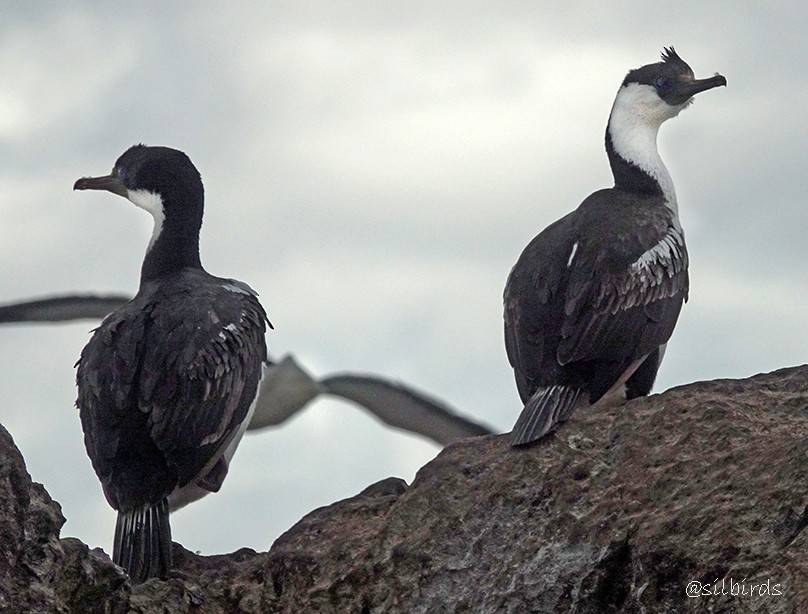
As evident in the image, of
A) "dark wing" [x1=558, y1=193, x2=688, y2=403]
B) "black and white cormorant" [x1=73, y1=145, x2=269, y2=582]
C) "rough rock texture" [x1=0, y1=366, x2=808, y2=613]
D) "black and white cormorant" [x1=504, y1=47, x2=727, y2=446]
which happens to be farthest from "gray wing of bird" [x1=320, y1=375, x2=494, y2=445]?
"rough rock texture" [x1=0, y1=366, x2=808, y2=613]

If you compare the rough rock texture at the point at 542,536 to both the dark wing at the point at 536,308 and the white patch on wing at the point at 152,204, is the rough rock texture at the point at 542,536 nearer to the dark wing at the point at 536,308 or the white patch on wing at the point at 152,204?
the dark wing at the point at 536,308

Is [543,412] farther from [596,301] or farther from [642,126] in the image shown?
[642,126]

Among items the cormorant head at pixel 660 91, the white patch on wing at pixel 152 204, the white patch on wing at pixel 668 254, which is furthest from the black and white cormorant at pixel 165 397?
the cormorant head at pixel 660 91

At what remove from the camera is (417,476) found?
6.73 meters

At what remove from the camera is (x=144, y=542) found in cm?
728

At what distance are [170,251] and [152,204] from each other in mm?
556

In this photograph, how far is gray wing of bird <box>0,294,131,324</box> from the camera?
16.1m

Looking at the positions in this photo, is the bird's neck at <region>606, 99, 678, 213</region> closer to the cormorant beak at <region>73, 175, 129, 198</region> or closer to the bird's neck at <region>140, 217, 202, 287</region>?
the bird's neck at <region>140, 217, 202, 287</region>

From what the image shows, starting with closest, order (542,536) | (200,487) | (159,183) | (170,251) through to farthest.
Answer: (542,536) → (200,487) → (170,251) → (159,183)

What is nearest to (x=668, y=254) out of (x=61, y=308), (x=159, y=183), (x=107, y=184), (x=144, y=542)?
(x=159, y=183)

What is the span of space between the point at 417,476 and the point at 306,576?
2.39ft

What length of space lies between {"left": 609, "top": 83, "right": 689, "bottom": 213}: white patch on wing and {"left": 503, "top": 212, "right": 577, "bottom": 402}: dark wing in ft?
4.10

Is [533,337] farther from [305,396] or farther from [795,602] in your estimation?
[305,396]

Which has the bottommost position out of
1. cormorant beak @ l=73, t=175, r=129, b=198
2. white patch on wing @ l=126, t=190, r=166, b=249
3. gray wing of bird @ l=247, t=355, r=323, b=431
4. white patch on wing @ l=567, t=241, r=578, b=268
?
white patch on wing @ l=567, t=241, r=578, b=268
